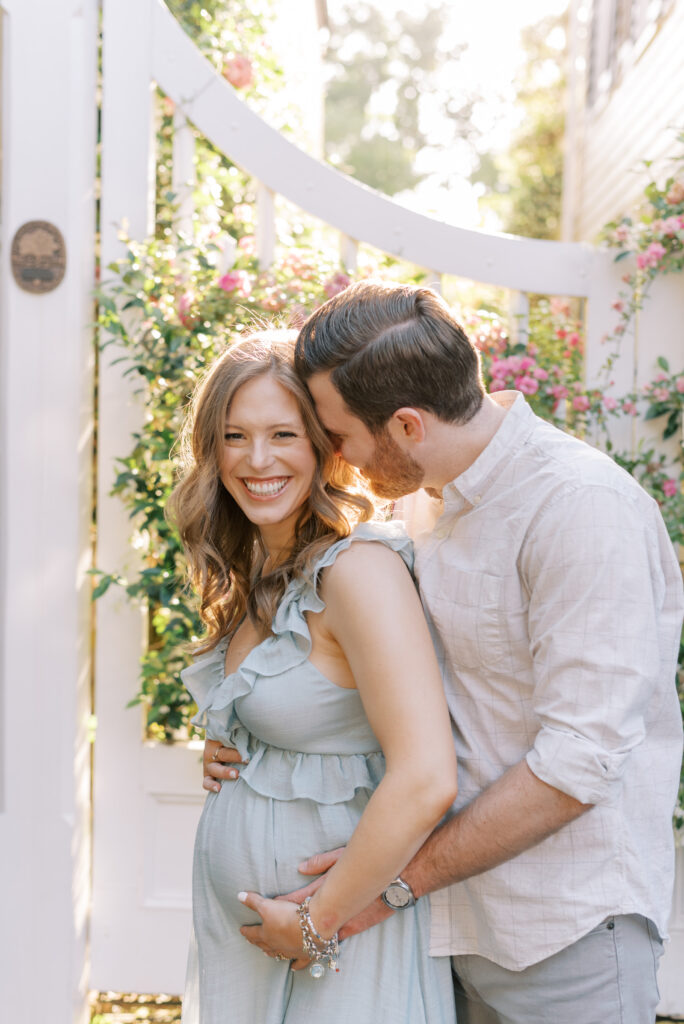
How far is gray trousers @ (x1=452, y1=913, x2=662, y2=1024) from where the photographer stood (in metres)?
1.49

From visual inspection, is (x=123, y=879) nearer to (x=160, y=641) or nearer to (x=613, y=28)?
(x=160, y=641)

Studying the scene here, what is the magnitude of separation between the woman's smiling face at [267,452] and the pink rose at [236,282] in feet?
3.20

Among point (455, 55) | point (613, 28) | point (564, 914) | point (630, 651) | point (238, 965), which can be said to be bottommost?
point (238, 965)

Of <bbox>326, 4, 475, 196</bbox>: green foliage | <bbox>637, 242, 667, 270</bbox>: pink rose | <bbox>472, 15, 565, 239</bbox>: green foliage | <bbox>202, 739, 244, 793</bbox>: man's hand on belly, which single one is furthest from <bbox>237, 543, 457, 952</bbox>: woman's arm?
<bbox>326, 4, 475, 196</bbox>: green foliage

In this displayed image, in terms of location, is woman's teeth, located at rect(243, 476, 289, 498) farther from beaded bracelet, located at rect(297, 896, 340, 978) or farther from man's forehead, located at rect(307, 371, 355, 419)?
beaded bracelet, located at rect(297, 896, 340, 978)

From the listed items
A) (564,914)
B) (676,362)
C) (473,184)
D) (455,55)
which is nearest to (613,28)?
(676,362)

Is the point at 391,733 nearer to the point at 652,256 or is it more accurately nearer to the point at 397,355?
the point at 397,355

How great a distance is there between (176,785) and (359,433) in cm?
164

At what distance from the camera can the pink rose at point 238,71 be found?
12.9 ft

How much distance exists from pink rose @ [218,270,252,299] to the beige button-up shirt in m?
1.24

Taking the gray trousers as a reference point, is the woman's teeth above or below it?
above

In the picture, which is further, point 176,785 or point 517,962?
point 176,785

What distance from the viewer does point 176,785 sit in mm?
2869

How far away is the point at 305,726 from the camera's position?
1.65 meters
